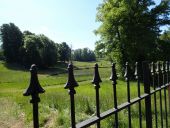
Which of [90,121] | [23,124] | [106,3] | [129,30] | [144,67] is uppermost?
[106,3]

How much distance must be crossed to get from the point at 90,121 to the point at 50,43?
58370 millimetres

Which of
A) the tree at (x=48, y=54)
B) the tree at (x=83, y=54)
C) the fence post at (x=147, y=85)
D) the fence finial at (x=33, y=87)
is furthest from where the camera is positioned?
the tree at (x=83, y=54)

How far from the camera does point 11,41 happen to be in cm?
7312

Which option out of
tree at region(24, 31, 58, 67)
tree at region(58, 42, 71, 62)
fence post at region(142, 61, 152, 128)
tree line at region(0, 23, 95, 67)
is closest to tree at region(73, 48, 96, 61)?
tree line at region(0, 23, 95, 67)

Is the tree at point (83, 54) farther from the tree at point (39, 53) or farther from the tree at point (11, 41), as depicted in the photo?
the tree at point (11, 41)

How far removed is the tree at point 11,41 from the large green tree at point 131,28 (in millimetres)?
32718

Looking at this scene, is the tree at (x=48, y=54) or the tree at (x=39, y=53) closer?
the tree at (x=39, y=53)

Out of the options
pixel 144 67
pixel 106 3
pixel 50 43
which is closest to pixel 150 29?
pixel 106 3

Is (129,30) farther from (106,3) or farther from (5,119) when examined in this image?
(5,119)

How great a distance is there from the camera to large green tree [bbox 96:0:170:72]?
36.2m

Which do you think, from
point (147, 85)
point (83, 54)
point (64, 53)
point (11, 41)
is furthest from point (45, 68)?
point (147, 85)

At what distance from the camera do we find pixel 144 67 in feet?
12.0

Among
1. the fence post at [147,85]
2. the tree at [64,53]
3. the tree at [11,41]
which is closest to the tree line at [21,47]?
the tree at [11,41]

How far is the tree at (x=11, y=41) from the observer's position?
70.3m
